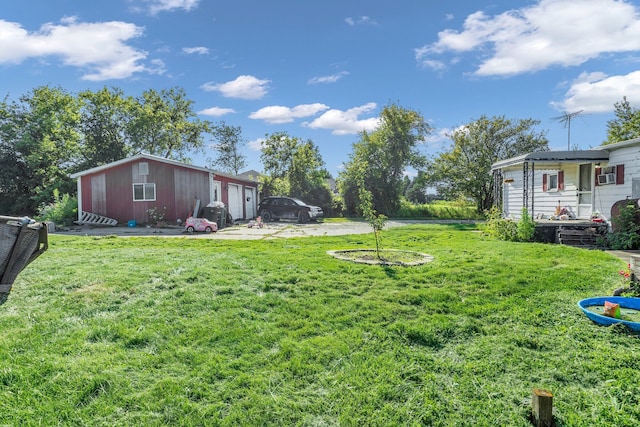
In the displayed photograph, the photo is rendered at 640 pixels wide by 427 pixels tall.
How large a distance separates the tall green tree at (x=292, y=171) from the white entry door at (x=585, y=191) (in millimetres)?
14336

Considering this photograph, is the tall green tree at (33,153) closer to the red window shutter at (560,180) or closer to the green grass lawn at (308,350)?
the green grass lawn at (308,350)

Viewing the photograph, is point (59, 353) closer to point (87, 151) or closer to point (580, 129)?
point (580, 129)

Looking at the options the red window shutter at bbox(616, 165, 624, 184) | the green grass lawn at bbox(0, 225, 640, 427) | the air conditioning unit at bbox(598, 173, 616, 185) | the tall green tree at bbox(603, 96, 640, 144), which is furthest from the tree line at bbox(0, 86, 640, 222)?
the green grass lawn at bbox(0, 225, 640, 427)

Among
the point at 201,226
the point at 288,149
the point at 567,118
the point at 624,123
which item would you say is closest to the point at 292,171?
the point at 288,149

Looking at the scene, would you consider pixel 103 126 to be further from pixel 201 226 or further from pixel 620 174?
pixel 620 174

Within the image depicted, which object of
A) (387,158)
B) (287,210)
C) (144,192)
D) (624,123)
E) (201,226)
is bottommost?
(201,226)

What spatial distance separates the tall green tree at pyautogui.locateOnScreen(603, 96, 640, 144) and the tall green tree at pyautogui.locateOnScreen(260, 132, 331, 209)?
679 inches

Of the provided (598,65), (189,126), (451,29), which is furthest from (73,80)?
(598,65)

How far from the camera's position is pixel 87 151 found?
23.8 m

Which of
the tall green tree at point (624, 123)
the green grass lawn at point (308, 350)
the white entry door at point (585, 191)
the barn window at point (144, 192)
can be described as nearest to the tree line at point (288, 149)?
the tall green tree at point (624, 123)

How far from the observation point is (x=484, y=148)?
78.4 feet

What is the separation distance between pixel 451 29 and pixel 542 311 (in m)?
10.3

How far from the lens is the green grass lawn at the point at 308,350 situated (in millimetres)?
2184

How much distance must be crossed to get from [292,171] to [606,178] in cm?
1705
